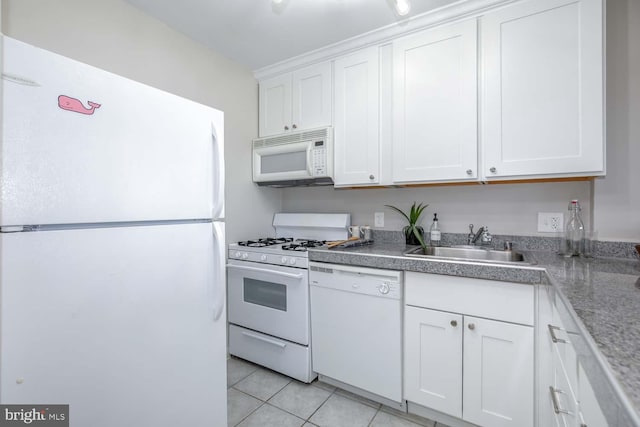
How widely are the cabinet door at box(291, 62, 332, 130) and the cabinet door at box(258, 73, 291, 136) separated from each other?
2.6 inches

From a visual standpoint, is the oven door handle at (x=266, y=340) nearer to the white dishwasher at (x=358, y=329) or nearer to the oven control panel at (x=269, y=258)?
the white dishwasher at (x=358, y=329)

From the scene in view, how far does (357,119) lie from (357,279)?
115cm

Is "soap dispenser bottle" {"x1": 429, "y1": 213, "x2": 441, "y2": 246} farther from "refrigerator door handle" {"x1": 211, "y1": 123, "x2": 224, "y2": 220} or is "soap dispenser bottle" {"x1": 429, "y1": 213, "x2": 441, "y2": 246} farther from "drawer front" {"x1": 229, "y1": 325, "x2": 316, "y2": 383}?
"refrigerator door handle" {"x1": 211, "y1": 123, "x2": 224, "y2": 220}

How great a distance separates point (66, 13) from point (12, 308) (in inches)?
63.0

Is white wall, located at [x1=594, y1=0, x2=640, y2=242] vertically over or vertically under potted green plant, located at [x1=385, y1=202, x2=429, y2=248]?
over

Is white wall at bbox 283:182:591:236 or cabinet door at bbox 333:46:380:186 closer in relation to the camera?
white wall at bbox 283:182:591:236

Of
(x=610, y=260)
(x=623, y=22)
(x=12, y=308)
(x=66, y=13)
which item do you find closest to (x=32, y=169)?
(x=12, y=308)

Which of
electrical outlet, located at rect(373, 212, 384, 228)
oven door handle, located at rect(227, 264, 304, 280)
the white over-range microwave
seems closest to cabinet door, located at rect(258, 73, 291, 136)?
the white over-range microwave

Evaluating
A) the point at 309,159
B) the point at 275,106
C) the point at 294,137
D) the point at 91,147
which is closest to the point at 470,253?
the point at 309,159

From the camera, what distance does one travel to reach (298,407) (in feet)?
5.92

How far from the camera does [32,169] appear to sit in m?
0.81

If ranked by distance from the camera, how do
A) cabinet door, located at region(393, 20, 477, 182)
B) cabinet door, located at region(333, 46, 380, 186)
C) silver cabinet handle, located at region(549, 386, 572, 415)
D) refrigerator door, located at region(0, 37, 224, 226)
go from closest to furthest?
1. refrigerator door, located at region(0, 37, 224, 226)
2. silver cabinet handle, located at region(549, 386, 572, 415)
3. cabinet door, located at region(393, 20, 477, 182)
4. cabinet door, located at region(333, 46, 380, 186)

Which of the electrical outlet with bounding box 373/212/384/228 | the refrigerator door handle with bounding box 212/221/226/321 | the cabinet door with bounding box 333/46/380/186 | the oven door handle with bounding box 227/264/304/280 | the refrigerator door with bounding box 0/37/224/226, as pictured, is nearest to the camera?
the refrigerator door with bounding box 0/37/224/226

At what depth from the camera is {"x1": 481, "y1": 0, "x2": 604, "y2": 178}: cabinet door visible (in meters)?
1.48
